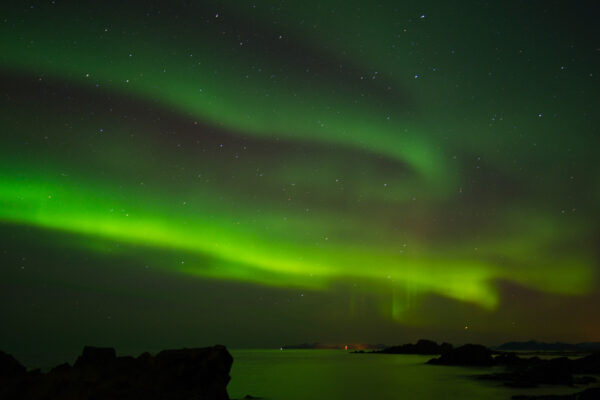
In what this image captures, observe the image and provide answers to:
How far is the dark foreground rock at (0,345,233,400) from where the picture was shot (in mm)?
20766

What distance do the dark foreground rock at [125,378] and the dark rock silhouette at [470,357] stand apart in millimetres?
86534

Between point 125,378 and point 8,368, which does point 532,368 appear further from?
point 8,368

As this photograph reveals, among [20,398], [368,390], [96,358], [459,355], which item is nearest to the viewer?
[20,398]

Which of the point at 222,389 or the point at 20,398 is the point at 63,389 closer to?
the point at 20,398

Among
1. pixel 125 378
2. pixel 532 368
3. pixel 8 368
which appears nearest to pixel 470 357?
pixel 532 368

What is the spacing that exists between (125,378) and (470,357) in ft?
308

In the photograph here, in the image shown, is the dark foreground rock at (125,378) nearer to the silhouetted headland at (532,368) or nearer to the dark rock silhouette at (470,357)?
the silhouetted headland at (532,368)

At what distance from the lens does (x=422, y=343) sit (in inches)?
7470

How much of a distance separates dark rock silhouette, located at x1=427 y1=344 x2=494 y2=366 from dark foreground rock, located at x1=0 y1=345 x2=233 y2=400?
3407 inches

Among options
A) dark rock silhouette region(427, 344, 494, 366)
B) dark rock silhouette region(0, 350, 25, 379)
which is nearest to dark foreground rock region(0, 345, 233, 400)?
dark rock silhouette region(0, 350, 25, 379)

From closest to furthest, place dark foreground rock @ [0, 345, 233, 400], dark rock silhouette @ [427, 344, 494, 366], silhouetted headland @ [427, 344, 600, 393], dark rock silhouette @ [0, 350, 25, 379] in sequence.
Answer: dark foreground rock @ [0, 345, 233, 400], dark rock silhouette @ [0, 350, 25, 379], silhouetted headland @ [427, 344, 600, 393], dark rock silhouette @ [427, 344, 494, 366]

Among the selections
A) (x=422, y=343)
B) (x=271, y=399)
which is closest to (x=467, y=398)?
(x=271, y=399)

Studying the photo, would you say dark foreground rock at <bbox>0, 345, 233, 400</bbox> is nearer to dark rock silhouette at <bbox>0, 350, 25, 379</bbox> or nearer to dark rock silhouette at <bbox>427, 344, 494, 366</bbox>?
dark rock silhouette at <bbox>0, 350, 25, 379</bbox>

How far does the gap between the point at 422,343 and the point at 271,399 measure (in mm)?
165410
